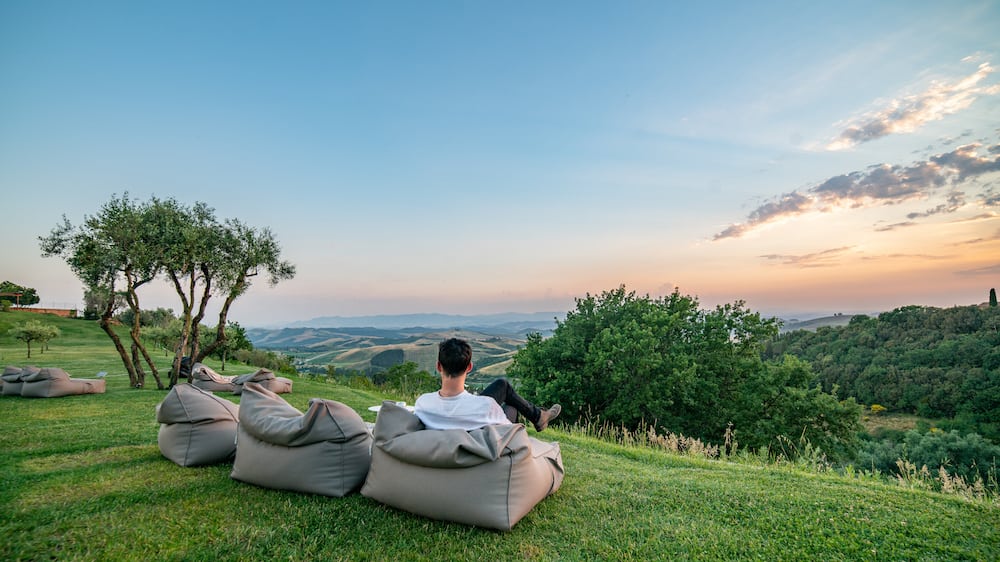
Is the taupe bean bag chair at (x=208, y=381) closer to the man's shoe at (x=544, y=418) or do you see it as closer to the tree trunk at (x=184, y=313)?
the tree trunk at (x=184, y=313)

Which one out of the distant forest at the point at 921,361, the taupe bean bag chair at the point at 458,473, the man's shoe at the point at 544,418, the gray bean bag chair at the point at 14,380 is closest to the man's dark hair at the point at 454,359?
the taupe bean bag chair at the point at 458,473

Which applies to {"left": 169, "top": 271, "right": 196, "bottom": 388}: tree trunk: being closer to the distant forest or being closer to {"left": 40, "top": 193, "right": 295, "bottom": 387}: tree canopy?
{"left": 40, "top": 193, "right": 295, "bottom": 387}: tree canopy

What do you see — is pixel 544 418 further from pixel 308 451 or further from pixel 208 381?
pixel 208 381

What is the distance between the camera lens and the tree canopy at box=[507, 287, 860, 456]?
19.3 metres

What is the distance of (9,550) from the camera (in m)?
3.08

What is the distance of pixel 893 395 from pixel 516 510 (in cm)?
5841

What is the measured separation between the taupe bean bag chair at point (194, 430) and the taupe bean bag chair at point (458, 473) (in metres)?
2.44

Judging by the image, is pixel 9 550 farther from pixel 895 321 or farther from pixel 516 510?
pixel 895 321

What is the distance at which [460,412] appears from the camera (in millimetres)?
4270

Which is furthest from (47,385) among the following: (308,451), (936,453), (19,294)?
(19,294)

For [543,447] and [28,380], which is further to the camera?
[28,380]

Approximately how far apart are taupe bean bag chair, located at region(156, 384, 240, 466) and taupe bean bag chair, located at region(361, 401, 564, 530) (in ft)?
8.00

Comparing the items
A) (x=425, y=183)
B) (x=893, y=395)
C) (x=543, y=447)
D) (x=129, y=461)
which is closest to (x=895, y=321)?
(x=893, y=395)

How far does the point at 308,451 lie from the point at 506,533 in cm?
210
